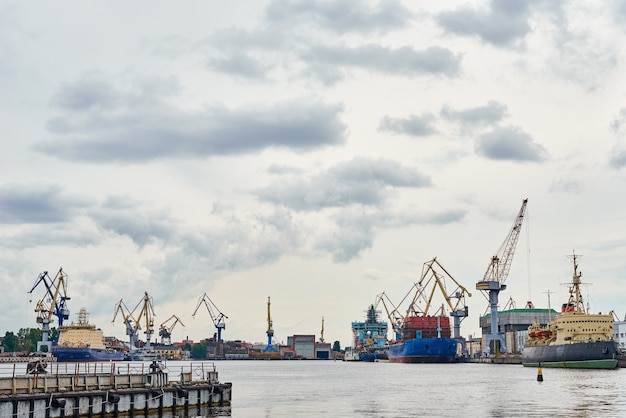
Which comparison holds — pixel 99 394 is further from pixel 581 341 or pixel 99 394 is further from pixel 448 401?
pixel 581 341

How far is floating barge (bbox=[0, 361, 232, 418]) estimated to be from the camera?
52.8 meters

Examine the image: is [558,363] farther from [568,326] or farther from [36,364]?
[36,364]

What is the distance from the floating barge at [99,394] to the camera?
173ft

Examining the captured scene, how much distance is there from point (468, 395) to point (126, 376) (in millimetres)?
→ 44165

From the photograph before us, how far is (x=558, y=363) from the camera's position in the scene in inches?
6068

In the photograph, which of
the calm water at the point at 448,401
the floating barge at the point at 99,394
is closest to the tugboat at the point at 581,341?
the calm water at the point at 448,401

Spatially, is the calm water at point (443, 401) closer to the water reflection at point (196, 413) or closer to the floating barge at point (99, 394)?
the water reflection at point (196, 413)

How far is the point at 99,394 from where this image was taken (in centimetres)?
5812

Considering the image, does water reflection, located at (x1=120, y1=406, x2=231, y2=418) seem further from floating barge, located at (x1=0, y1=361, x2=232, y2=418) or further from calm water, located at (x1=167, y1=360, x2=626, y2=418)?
calm water, located at (x1=167, y1=360, x2=626, y2=418)

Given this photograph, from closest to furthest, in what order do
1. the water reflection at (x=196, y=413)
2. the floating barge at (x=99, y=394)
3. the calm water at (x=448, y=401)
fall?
the floating barge at (x=99, y=394) → the water reflection at (x=196, y=413) → the calm water at (x=448, y=401)

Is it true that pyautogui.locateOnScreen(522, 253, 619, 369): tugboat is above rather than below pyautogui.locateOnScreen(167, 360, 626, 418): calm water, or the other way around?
above

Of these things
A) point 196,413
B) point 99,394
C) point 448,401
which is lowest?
point 448,401

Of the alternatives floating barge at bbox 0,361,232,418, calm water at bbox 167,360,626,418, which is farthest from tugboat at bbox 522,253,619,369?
floating barge at bbox 0,361,232,418

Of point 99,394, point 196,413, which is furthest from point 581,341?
point 99,394
